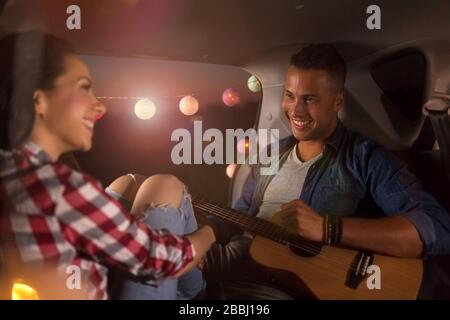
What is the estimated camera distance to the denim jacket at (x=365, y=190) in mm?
1622

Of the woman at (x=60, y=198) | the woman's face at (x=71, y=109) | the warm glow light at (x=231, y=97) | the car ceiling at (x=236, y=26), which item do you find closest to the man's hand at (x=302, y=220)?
the woman at (x=60, y=198)

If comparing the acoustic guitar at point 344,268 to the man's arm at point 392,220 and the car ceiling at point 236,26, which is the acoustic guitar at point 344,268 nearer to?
the man's arm at point 392,220

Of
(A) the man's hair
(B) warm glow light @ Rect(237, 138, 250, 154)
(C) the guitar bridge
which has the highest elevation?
(A) the man's hair

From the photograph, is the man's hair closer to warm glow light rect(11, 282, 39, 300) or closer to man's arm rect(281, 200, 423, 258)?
man's arm rect(281, 200, 423, 258)

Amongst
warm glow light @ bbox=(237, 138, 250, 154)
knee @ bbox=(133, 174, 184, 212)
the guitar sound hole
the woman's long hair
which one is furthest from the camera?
warm glow light @ bbox=(237, 138, 250, 154)

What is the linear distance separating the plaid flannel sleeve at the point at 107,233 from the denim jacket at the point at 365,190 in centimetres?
42

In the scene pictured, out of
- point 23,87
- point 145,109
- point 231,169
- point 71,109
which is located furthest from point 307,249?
point 23,87

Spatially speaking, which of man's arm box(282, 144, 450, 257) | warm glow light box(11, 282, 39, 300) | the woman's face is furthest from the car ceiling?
warm glow light box(11, 282, 39, 300)

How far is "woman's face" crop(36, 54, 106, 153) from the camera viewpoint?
142 cm

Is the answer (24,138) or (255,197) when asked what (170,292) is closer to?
(255,197)

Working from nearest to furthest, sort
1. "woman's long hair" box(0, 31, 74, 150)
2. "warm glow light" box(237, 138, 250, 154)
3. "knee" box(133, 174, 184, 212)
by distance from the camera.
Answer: "woman's long hair" box(0, 31, 74, 150) → "knee" box(133, 174, 184, 212) → "warm glow light" box(237, 138, 250, 154)

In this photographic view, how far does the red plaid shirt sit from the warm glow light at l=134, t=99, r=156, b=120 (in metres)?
0.40

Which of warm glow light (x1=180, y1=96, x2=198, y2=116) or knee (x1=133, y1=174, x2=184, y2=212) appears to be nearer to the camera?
knee (x1=133, y1=174, x2=184, y2=212)
